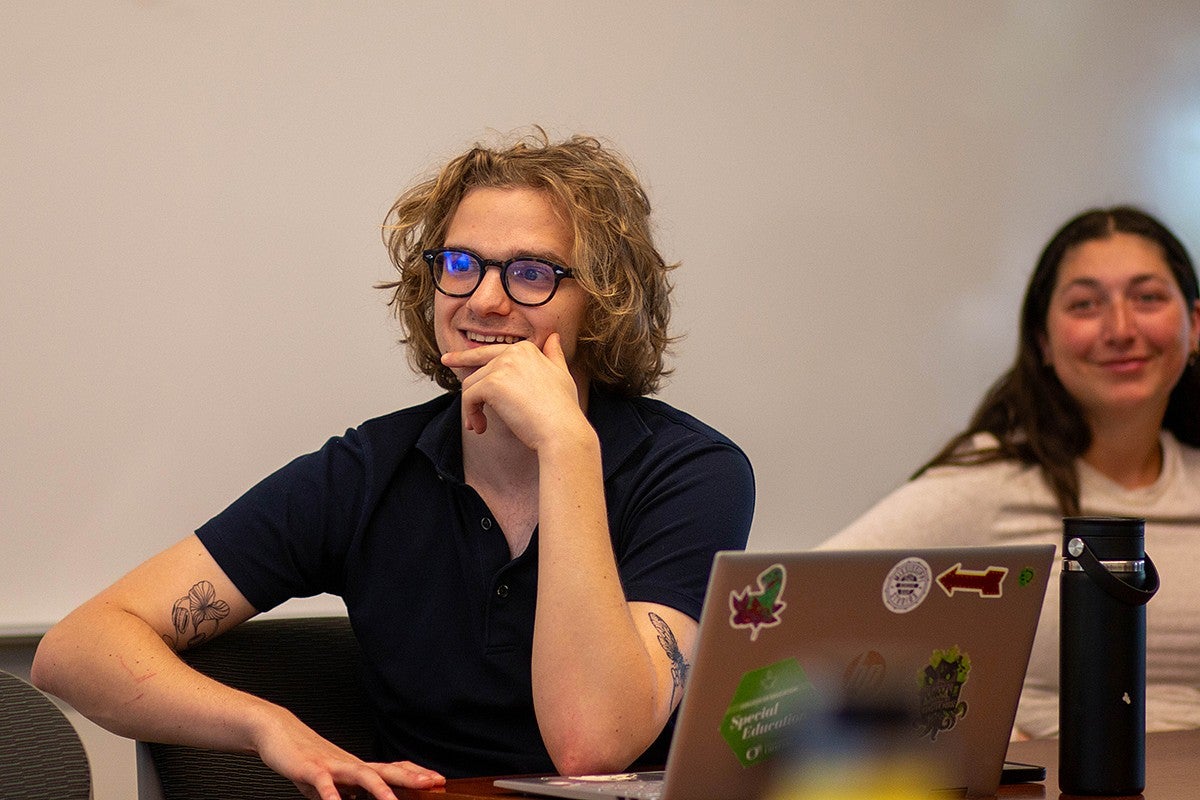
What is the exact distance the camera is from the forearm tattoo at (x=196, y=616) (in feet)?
4.74

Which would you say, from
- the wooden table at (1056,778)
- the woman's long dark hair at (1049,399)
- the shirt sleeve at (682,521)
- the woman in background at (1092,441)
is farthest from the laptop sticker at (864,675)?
the woman's long dark hair at (1049,399)

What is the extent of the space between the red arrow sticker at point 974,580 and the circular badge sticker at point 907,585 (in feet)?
0.05

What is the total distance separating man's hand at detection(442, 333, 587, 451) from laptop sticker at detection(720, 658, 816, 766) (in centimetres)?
52

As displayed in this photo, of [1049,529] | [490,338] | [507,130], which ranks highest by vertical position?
[507,130]

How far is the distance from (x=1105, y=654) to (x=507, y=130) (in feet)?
5.53

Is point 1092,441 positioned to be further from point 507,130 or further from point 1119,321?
point 507,130

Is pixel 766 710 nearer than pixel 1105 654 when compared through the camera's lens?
Yes

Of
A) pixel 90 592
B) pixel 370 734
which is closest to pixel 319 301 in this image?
pixel 90 592

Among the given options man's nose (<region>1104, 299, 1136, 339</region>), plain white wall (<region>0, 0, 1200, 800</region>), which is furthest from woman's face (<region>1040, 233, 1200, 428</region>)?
plain white wall (<region>0, 0, 1200, 800</region>)

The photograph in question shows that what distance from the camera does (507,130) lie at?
2.50 metres

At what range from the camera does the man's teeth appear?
1.57 metres

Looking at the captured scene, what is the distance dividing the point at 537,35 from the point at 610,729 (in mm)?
1660

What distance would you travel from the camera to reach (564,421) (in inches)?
55.1

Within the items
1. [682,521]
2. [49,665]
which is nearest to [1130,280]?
[682,521]
